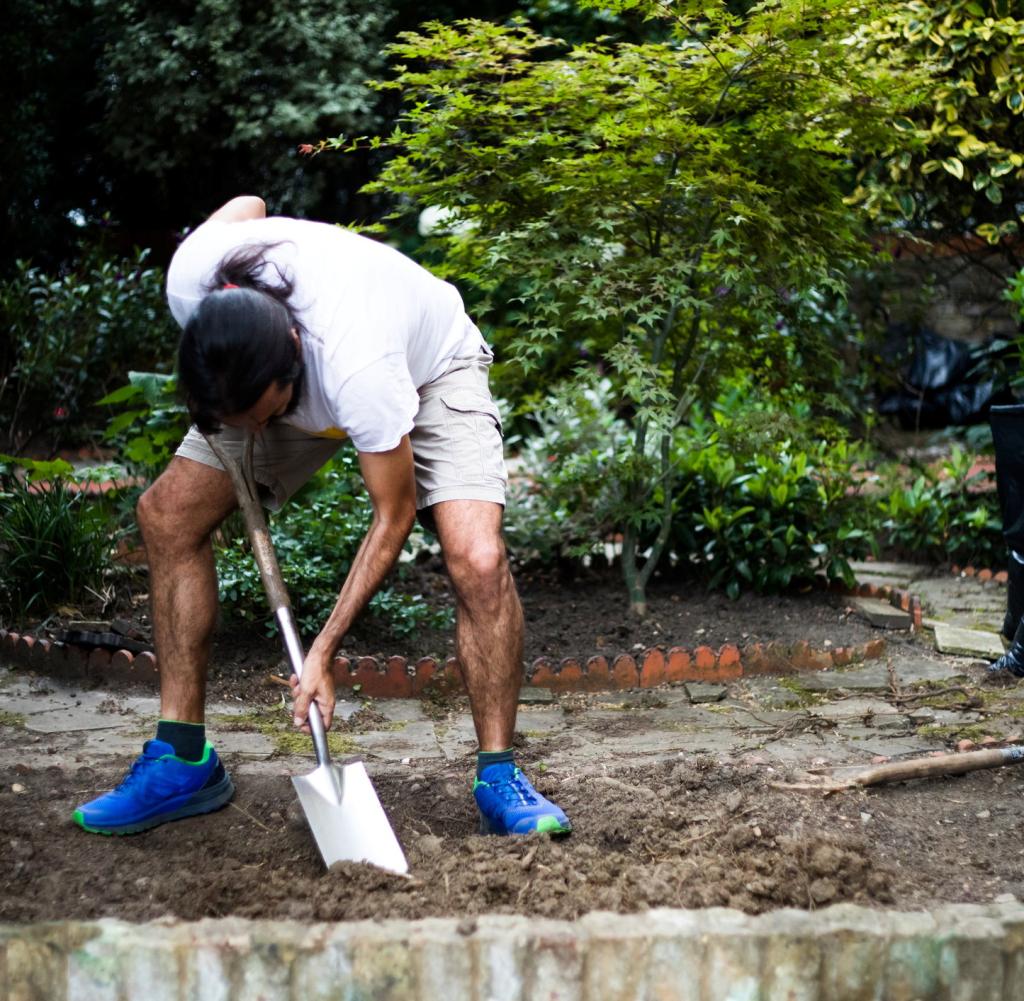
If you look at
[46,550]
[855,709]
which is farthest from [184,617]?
[855,709]

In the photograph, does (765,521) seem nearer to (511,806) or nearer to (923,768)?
(923,768)

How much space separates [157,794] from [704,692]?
1802mm

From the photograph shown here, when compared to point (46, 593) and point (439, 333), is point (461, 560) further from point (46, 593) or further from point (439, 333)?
point (46, 593)

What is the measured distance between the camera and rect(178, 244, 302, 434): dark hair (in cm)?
221

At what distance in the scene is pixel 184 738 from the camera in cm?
269

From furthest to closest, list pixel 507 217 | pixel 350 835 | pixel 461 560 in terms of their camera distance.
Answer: pixel 507 217, pixel 461 560, pixel 350 835

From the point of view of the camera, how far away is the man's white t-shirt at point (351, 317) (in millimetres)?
2287

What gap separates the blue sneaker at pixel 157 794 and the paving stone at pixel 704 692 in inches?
61.4

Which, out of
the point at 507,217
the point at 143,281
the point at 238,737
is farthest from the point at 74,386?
the point at 238,737

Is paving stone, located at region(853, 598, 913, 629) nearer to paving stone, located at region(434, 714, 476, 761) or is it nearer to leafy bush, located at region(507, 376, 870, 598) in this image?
leafy bush, located at region(507, 376, 870, 598)

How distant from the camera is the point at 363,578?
2410 millimetres

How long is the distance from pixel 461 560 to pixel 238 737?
1042 mm

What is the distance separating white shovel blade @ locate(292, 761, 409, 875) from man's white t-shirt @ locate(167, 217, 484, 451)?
2.24ft

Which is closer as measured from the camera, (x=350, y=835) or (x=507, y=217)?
(x=350, y=835)
